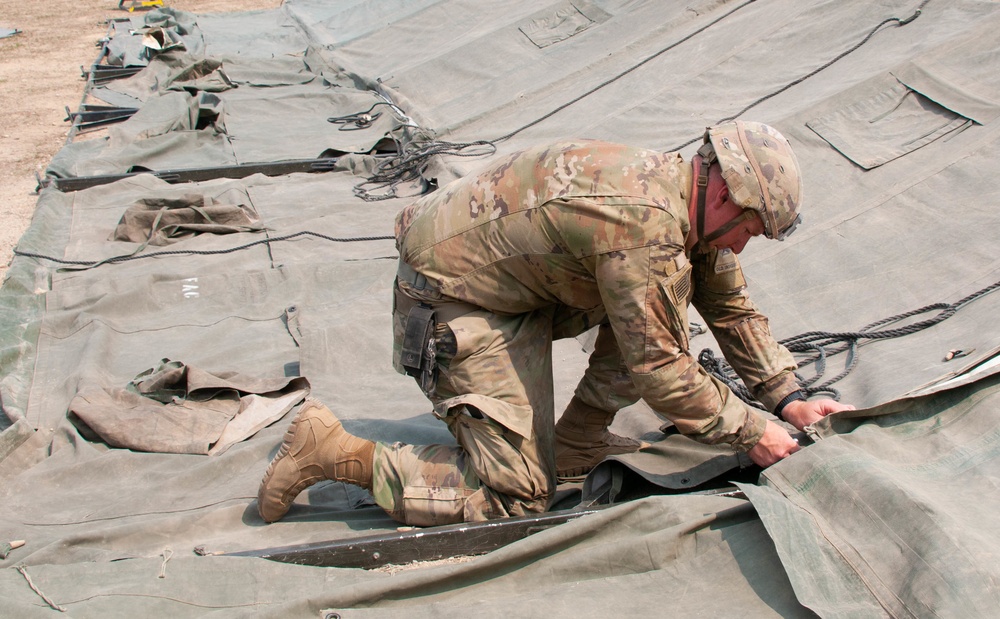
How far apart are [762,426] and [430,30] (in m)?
6.52

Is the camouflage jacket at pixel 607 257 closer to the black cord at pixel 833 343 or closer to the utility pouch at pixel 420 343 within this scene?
the utility pouch at pixel 420 343

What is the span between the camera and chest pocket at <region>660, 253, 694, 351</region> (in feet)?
6.86

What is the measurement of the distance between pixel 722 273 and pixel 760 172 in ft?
1.41

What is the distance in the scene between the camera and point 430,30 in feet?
26.2

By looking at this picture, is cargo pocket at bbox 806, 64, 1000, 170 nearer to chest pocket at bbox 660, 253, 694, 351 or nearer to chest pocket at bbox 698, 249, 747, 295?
chest pocket at bbox 698, 249, 747, 295

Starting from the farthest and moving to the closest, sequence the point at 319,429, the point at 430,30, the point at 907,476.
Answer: the point at 430,30
the point at 319,429
the point at 907,476

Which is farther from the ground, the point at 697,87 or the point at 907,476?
the point at 907,476

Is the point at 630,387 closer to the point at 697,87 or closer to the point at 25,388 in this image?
the point at 25,388

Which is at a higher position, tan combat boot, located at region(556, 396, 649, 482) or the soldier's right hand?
the soldier's right hand

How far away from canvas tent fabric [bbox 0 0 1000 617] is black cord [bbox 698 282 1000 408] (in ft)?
0.15

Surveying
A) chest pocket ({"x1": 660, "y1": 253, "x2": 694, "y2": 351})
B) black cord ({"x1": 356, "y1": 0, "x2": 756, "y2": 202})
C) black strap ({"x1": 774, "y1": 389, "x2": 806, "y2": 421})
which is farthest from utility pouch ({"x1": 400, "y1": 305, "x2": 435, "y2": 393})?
black cord ({"x1": 356, "y1": 0, "x2": 756, "y2": 202})

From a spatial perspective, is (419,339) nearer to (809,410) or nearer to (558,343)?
(809,410)

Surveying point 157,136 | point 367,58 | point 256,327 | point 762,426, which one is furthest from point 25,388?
point 367,58

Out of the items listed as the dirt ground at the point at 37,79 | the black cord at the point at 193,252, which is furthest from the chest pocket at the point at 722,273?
the dirt ground at the point at 37,79
